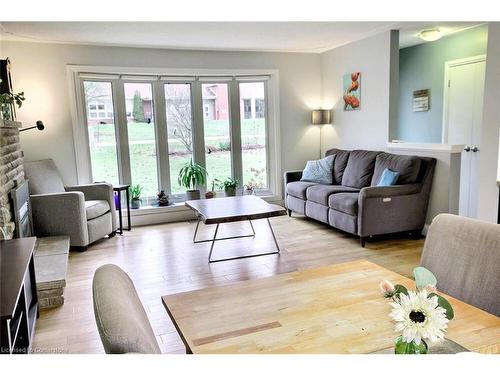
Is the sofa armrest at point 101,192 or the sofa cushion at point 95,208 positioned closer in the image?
the sofa cushion at point 95,208

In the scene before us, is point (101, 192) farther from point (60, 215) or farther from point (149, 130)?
point (149, 130)

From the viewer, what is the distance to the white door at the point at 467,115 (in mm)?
4938

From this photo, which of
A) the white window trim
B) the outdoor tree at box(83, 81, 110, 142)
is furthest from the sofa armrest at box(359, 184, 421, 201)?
the outdoor tree at box(83, 81, 110, 142)

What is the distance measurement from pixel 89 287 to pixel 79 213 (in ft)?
3.86

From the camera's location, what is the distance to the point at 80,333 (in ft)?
8.36

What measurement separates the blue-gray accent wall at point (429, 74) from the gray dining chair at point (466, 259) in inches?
154

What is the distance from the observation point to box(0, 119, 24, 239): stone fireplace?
3.06 meters

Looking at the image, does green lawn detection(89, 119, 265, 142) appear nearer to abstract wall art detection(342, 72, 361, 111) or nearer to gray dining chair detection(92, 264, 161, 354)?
abstract wall art detection(342, 72, 361, 111)

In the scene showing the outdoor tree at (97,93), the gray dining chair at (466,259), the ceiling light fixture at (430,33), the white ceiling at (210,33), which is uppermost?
the white ceiling at (210,33)

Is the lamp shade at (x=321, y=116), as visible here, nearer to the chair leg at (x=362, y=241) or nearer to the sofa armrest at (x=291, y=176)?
the sofa armrest at (x=291, y=176)

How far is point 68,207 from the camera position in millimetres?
4238

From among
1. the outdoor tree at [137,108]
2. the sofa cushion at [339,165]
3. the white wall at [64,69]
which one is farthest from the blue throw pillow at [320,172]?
the outdoor tree at [137,108]
